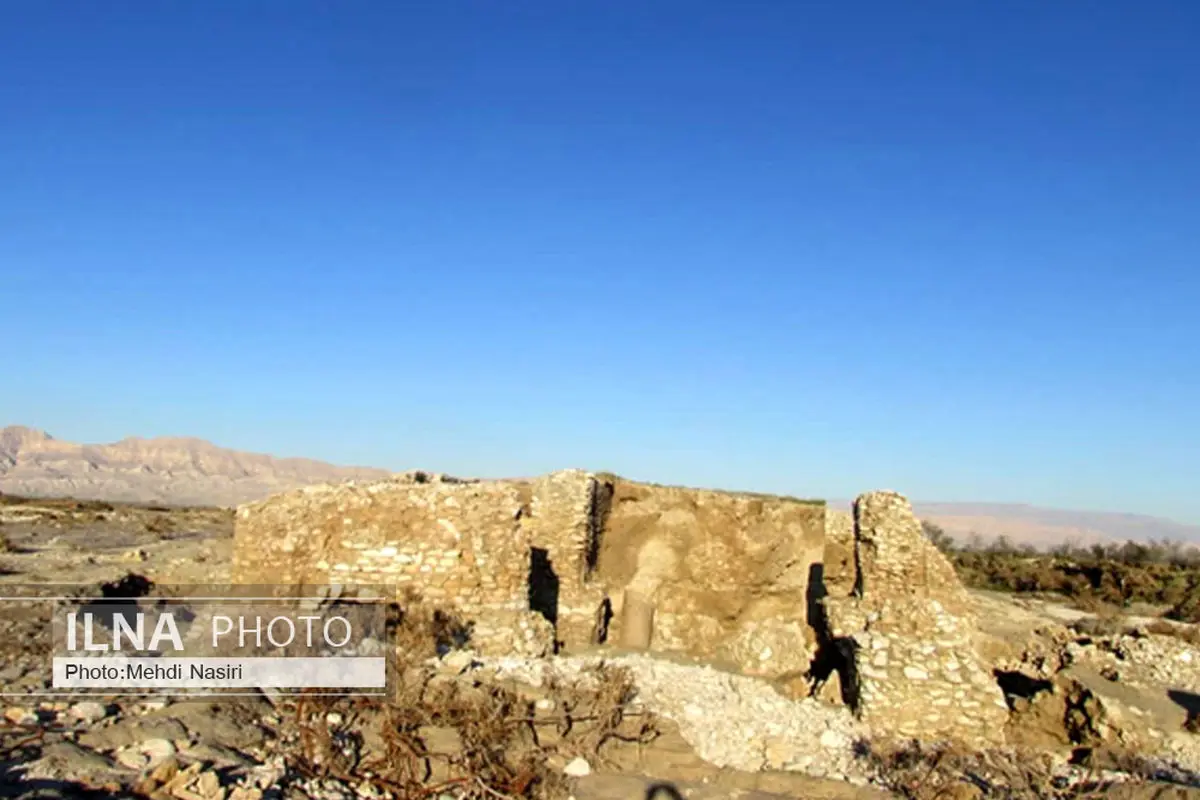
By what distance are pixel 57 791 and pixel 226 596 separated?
21.8 feet

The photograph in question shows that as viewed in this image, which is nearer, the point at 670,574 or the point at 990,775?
the point at 990,775

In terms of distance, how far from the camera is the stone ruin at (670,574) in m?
10.5

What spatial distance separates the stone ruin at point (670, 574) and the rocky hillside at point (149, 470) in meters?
75.0

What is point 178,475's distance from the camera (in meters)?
116

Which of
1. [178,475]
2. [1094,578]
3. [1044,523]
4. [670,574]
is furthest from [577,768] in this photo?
[1044,523]

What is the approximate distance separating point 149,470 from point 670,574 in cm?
12189

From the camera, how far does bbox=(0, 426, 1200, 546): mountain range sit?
3743 inches

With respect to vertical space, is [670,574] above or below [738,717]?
above

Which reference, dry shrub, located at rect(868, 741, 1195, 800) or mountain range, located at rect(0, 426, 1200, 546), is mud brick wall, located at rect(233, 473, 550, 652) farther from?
mountain range, located at rect(0, 426, 1200, 546)

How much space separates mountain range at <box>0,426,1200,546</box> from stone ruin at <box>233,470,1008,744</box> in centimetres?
7240

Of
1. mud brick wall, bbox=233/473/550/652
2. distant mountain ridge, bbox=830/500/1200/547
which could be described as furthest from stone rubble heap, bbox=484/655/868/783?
distant mountain ridge, bbox=830/500/1200/547

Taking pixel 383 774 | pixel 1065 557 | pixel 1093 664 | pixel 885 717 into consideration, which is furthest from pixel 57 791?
pixel 1065 557

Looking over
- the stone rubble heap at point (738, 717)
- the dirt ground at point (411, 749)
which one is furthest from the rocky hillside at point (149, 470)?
the dirt ground at point (411, 749)

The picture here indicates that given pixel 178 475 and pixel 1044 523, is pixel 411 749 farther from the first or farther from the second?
pixel 1044 523
